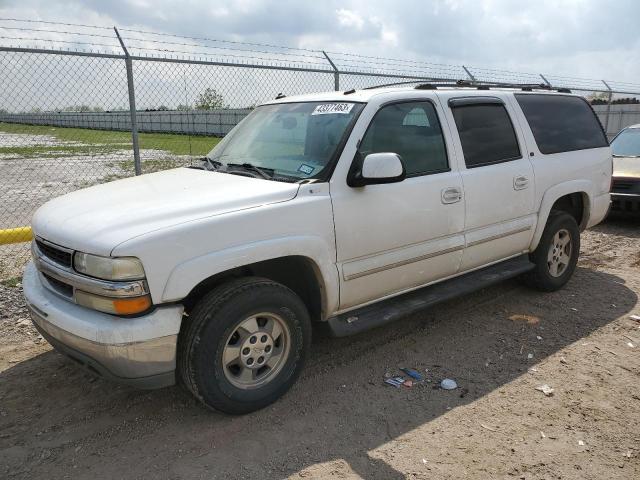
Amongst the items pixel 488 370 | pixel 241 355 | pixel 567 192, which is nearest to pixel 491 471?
pixel 488 370

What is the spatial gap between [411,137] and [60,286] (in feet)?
8.44

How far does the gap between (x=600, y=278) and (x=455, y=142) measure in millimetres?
2897

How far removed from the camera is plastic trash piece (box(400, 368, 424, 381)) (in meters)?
3.80

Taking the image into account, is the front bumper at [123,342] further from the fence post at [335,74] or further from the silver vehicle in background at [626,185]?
the silver vehicle in background at [626,185]

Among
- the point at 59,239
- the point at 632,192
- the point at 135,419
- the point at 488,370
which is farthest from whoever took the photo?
the point at 632,192

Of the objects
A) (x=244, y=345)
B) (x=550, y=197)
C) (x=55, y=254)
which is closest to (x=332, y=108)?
(x=244, y=345)

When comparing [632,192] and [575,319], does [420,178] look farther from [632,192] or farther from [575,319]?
[632,192]

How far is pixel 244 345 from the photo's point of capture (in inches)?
127

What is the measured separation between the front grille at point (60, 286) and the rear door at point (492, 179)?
9.40 feet

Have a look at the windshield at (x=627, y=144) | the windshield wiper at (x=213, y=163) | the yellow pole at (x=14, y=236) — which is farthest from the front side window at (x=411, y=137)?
the windshield at (x=627, y=144)

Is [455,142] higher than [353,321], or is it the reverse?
[455,142]

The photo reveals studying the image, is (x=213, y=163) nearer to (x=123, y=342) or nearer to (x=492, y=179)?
(x=123, y=342)

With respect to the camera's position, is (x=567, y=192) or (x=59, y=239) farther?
(x=567, y=192)

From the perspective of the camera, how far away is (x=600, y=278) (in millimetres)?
5922
